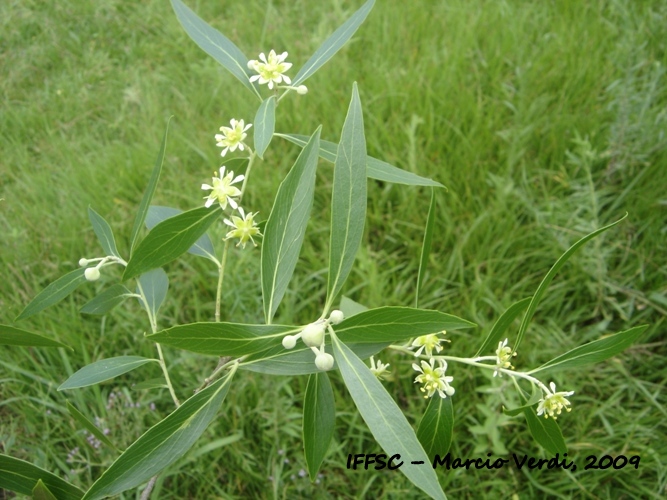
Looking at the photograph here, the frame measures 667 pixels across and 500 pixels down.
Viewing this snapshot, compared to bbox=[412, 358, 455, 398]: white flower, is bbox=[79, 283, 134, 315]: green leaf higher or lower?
higher

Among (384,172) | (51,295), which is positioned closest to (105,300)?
(51,295)

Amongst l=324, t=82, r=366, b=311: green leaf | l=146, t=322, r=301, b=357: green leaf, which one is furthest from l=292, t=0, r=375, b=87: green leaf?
l=146, t=322, r=301, b=357: green leaf

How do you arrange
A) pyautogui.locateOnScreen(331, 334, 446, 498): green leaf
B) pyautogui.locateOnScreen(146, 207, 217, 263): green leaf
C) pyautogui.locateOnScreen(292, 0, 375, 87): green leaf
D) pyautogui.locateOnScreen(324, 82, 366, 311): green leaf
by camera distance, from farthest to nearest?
1. pyautogui.locateOnScreen(146, 207, 217, 263): green leaf
2. pyautogui.locateOnScreen(292, 0, 375, 87): green leaf
3. pyautogui.locateOnScreen(324, 82, 366, 311): green leaf
4. pyautogui.locateOnScreen(331, 334, 446, 498): green leaf

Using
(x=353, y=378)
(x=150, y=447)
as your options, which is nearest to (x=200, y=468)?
(x=150, y=447)

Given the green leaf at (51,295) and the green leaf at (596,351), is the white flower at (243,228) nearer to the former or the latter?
the green leaf at (51,295)

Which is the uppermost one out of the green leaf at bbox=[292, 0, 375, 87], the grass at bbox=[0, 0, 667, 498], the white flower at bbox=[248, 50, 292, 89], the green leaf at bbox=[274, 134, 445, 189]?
the green leaf at bbox=[292, 0, 375, 87]

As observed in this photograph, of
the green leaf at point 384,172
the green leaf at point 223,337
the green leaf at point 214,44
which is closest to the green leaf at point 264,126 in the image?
the green leaf at point 384,172

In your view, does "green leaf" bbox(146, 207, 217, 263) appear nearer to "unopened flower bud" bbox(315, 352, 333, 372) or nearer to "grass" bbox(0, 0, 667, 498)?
"unopened flower bud" bbox(315, 352, 333, 372)

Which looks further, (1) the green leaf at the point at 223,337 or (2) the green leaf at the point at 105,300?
(2) the green leaf at the point at 105,300
